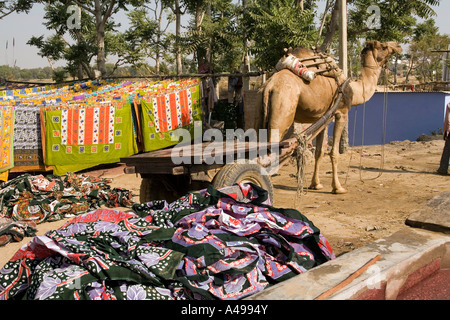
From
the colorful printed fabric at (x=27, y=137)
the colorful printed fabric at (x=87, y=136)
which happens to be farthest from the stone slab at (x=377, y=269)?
the colorful printed fabric at (x=27, y=137)

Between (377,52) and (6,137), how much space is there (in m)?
7.86

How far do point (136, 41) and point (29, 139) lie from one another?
14.7 meters

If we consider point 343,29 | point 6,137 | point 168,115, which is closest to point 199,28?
point 168,115

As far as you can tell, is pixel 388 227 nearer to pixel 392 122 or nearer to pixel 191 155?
pixel 191 155

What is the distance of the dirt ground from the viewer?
18.3 feet

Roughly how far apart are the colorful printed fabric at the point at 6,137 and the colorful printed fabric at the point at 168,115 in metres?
2.95

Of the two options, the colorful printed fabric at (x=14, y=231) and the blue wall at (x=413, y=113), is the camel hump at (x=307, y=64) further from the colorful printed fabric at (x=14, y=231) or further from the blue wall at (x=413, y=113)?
the blue wall at (x=413, y=113)

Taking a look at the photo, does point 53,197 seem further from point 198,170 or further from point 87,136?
point 198,170

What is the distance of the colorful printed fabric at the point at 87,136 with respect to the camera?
9.77 m

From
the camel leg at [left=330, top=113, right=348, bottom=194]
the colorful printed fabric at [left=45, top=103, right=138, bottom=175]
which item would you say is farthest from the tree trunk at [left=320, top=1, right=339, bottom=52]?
the colorful printed fabric at [left=45, top=103, right=138, bottom=175]

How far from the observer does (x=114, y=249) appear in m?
2.84

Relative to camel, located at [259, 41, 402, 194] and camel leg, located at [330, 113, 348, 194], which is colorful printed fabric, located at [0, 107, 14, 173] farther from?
camel leg, located at [330, 113, 348, 194]
